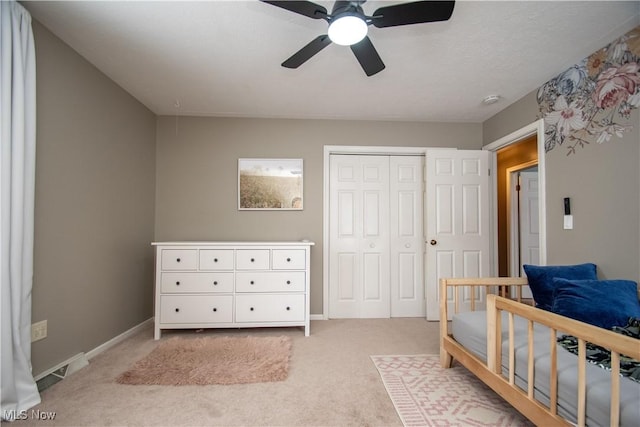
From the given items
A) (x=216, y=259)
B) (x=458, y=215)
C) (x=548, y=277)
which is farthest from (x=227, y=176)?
(x=548, y=277)

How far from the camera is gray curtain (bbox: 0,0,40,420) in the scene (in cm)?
154

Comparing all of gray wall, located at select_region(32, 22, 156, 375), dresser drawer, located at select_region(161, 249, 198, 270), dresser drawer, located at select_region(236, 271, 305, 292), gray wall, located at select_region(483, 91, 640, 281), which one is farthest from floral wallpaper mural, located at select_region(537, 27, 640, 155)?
gray wall, located at select_region(32, 22, 156, 375)

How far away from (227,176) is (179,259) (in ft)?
3.56

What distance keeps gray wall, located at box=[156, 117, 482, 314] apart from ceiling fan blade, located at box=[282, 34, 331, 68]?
153 cm

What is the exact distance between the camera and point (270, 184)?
3.36m

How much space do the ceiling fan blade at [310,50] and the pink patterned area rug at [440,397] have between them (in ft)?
7.06

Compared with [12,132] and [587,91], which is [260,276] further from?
[587,91]

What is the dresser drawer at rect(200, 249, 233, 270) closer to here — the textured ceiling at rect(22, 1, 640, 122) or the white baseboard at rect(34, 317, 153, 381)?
the white baseboard at rect(34, 317, 153, 381)

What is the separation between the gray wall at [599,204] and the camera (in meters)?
1.87

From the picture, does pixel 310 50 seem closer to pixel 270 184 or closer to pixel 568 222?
pixel 270 184

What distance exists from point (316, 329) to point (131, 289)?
1909 millimetres

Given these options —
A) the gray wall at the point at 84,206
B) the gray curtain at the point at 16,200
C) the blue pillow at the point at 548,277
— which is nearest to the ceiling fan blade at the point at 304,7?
the gray curtain at the point at 16,200

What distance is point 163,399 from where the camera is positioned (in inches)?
69.2

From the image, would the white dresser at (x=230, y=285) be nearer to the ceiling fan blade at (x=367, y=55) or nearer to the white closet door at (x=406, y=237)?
the white closet door at (x=406, y=237)
